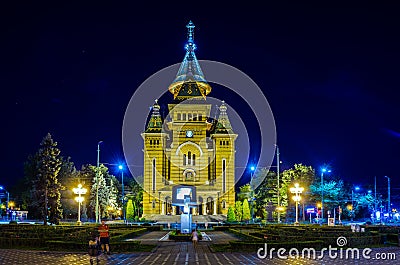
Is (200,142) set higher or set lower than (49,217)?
higher

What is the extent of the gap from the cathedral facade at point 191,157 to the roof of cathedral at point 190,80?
162 cm

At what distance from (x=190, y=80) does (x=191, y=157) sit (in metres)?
13.8

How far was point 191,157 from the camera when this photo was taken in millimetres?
91938

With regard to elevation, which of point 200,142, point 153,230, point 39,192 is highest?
point 200,142

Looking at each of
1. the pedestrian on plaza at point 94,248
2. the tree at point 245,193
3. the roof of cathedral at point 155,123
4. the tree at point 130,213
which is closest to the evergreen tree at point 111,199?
the tree at point 130,213

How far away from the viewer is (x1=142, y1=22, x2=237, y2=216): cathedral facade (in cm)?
8925

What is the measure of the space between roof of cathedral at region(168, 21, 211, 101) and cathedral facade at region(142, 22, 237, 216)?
1.62 meters

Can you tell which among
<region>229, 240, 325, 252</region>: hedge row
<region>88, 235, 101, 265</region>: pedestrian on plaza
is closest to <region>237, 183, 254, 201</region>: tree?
<region>229, 240, 325, 252</region>: hedge row

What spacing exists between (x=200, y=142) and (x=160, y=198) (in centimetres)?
1079

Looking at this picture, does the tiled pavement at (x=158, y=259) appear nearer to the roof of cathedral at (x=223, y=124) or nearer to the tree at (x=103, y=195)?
the tree at (x=103, y=195)

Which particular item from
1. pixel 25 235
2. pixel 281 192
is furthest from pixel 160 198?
pixel 25 235

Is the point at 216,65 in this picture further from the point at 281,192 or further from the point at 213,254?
the point at 213,254

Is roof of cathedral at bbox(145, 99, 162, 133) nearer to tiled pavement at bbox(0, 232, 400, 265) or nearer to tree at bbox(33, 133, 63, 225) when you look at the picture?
tree at bbox(33, 133, 63, 225)

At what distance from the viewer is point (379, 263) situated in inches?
893
